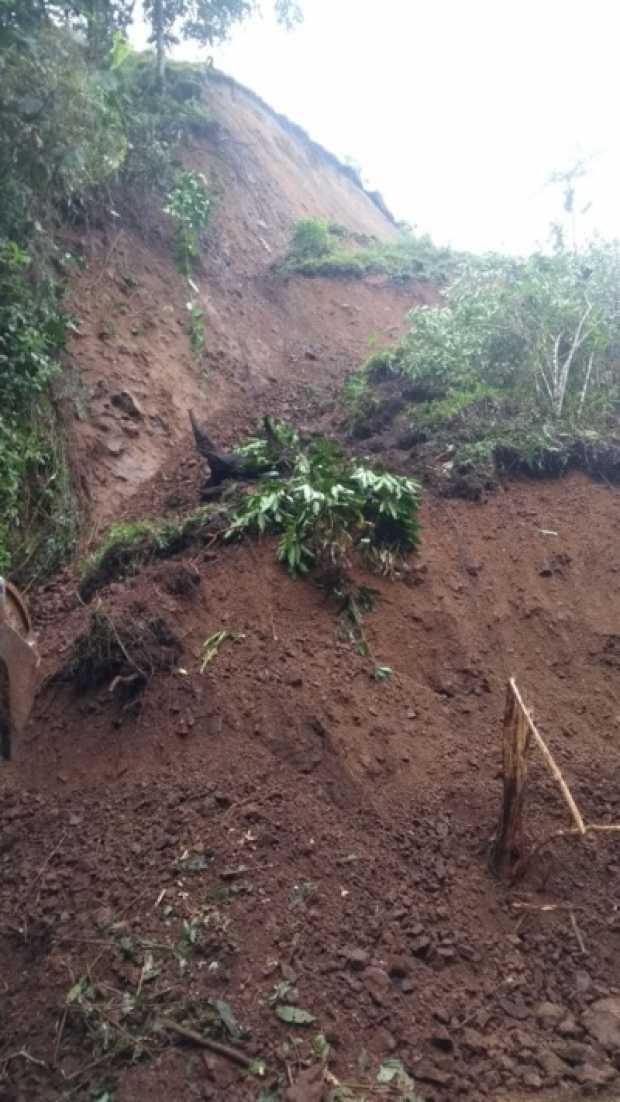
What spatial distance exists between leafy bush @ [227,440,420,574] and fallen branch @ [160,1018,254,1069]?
10.5 ft

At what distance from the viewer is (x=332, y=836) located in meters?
4.11

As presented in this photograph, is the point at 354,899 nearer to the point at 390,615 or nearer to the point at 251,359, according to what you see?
the point at 390,615

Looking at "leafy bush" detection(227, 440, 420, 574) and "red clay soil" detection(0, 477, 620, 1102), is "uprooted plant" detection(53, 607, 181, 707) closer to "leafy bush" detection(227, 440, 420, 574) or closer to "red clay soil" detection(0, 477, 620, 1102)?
"red clay soil" detection(0, 477, 620, 1102)

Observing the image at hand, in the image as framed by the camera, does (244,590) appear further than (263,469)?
No

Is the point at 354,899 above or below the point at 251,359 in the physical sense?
below

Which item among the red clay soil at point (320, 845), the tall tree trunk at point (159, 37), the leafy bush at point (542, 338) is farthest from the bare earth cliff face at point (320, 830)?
the tall tree trunk at point (159, 37)

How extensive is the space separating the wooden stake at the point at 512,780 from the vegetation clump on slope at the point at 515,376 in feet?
13.3

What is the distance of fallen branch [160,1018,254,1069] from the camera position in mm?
2949

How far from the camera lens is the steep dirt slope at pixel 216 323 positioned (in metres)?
8.51

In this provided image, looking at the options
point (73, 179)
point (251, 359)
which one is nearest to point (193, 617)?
point (73, 179)

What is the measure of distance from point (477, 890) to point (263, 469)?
13.4ft

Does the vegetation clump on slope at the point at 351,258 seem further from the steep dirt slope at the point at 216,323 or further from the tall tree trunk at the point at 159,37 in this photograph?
the tall tree trunk at the point at 159,37

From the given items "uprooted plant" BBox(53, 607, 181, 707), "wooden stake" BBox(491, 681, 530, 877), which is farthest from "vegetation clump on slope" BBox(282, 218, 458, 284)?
"wooden stake" BBox(491, 681, 530, 877)

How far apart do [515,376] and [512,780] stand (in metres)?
6.31
